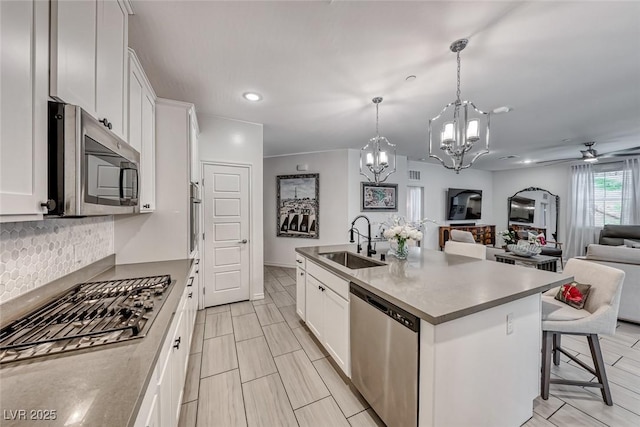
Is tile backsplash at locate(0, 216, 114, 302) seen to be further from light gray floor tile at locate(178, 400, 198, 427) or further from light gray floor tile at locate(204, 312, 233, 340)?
light gray floor tile at locate(204, 312, 233, 340)

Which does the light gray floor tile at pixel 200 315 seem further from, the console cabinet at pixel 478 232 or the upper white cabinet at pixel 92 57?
the console cabinet at pixel 478 232

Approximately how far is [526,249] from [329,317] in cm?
344

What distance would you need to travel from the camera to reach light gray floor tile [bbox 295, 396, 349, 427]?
1.57m

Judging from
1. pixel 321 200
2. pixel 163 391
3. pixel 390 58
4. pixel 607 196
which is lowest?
pixel 163 391

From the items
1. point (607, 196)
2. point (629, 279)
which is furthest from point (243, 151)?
point (607, 196)

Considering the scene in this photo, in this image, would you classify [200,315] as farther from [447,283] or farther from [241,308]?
[447,283]

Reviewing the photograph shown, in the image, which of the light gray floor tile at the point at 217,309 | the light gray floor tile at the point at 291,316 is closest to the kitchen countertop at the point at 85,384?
the light gray floor tile at the point at 291,316

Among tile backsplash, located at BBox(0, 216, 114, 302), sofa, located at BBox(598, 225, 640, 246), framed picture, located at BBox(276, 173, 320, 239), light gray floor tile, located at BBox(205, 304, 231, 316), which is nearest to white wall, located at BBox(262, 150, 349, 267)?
framed picture, located at BBox(276, 173, 320, 239)

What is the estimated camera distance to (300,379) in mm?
1969

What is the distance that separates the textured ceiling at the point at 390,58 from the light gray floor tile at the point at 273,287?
9.01 feet

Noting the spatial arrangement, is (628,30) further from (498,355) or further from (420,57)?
(498,355)

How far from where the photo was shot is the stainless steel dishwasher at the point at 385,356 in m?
1.25

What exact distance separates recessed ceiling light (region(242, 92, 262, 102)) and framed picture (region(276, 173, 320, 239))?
108 inches

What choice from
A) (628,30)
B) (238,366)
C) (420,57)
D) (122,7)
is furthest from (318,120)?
(238,366)
